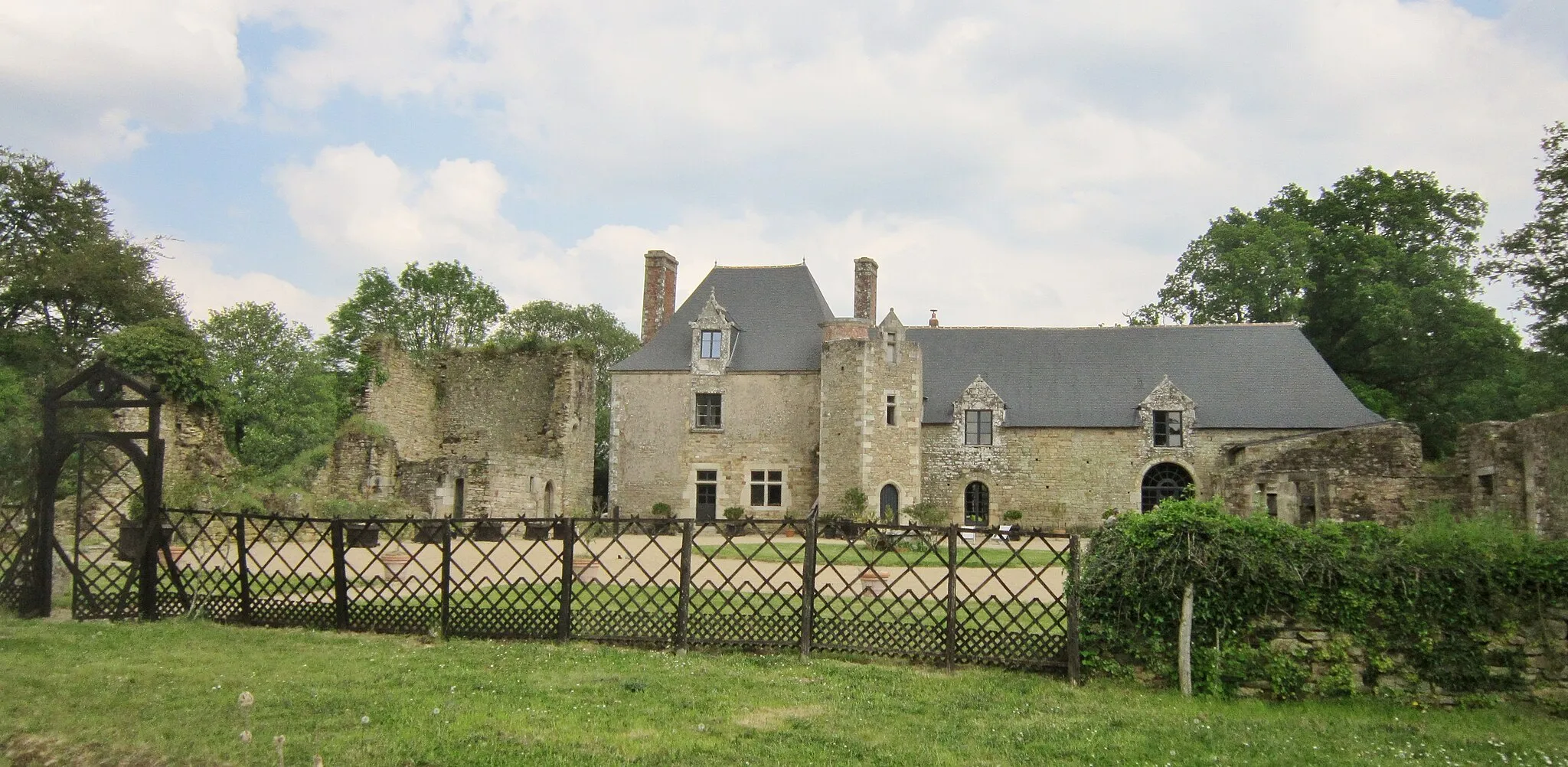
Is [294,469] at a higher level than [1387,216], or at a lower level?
lower

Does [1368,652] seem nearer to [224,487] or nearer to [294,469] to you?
[224,487]

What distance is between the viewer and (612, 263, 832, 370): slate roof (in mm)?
26656

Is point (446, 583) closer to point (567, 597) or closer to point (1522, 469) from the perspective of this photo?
point (567, 597)

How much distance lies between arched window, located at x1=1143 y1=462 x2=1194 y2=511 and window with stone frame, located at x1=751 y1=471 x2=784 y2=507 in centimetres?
922

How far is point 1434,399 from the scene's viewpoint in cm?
3003

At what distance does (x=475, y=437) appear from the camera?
25.6 m

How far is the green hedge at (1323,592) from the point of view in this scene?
666cm

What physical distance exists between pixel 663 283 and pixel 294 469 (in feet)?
35.7

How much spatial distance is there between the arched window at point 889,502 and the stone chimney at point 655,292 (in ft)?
27.2

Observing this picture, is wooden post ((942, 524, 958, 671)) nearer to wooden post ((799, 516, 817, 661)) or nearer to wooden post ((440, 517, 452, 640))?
wooden post ((799, 516, 817, 661))

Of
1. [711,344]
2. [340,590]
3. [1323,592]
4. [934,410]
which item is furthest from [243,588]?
[934,410]

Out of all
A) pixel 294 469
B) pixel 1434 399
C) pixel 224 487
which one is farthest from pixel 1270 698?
pixel 1434 399

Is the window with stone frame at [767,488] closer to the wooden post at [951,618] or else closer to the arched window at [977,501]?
the arched window at [977,501]

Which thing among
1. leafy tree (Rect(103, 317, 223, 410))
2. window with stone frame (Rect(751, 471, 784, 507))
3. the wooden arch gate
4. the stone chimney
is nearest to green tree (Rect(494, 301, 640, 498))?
the stone chimney
